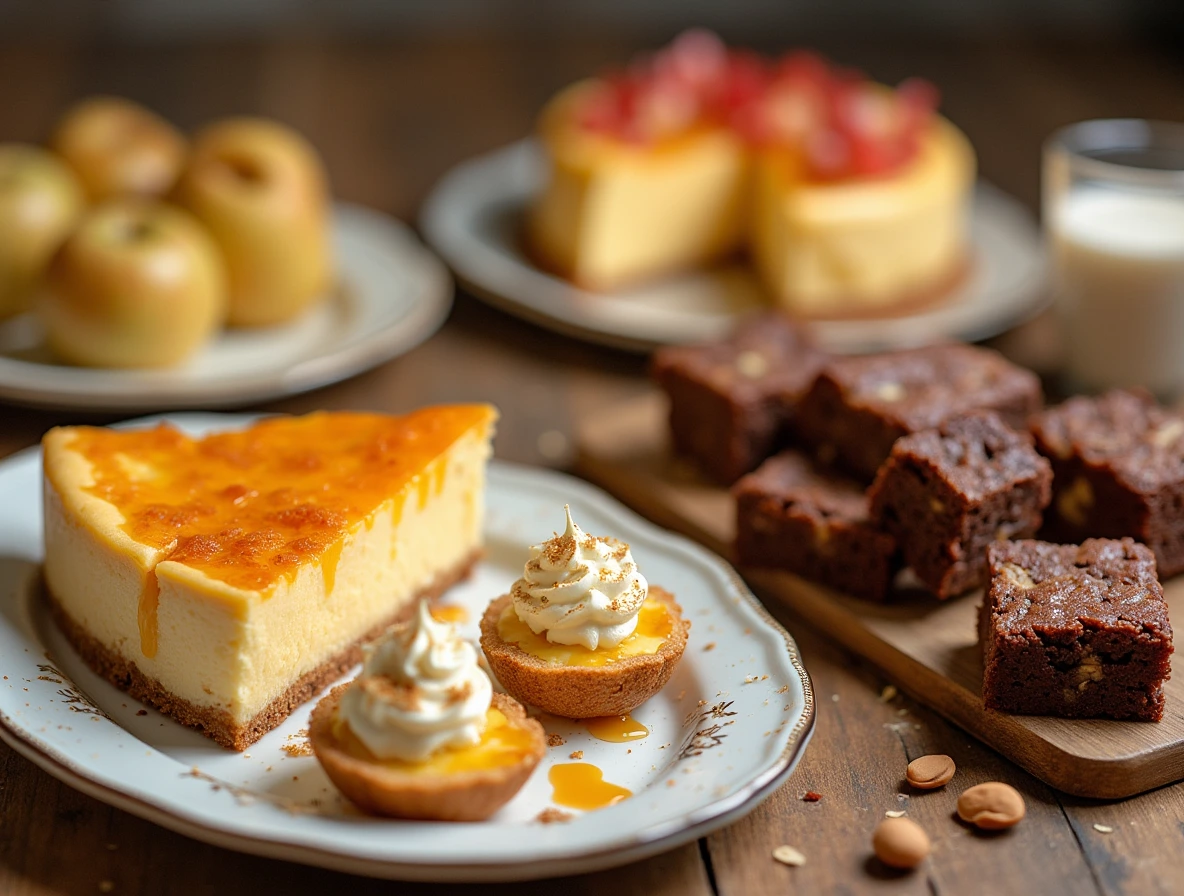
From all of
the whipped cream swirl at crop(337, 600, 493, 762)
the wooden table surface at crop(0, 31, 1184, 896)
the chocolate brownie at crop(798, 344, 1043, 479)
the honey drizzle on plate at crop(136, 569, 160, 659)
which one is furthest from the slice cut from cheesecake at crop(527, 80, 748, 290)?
the whipped cream swirl at crop(337, 600, 493, 762)

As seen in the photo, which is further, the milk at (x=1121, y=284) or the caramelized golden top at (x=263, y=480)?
the milk at (x=1121, y=284)

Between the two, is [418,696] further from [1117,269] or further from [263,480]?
[1117,269]

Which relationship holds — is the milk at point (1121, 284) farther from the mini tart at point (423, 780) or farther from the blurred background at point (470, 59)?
the mini tart at point (423, 780)

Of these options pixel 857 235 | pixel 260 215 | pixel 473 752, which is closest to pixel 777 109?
pixel 857 235

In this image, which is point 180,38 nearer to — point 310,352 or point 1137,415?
point 310,352

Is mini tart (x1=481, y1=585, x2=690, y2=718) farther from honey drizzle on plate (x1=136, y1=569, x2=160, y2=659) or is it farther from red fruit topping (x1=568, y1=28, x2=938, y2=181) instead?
red fruit topping (x1=568, y1=28, x2=938, y2=181)

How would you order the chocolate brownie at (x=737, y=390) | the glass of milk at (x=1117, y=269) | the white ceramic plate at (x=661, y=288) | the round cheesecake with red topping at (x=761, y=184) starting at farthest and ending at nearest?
the round cheesecake with red topping at (x=761, y=184)
the white ceramic plate at (x=661, y=288)
the glass of milk at (x=1117, y=269)
the chocolate brownie at (x=737, y=390)

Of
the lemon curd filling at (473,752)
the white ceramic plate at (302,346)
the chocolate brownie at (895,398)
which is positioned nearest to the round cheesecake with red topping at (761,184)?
the white ceramic plate at (302,346)
